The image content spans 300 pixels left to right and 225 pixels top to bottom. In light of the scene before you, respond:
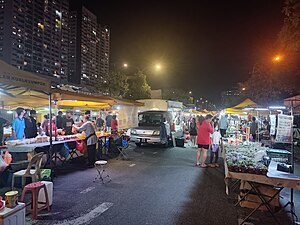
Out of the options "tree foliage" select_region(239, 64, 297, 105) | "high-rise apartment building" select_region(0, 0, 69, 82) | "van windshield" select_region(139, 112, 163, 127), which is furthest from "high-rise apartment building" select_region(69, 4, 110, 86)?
"van windshield" select_region(139, 112, 163, 127)

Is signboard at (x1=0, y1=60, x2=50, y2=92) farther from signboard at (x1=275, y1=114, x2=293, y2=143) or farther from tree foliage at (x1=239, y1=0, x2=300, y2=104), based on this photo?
tree foliage at (x1=239, y1=0, x2=300, y2=104)

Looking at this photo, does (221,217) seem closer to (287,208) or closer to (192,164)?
(287,208)

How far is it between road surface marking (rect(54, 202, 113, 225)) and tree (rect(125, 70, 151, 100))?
2429cm

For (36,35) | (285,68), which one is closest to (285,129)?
(285,68)

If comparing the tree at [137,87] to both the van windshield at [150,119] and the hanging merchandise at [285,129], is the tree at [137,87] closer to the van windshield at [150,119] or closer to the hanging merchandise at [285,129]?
the van windshield at [150,119]

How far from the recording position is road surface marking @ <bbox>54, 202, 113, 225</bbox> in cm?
403

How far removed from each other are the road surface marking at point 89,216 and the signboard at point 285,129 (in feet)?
16.2

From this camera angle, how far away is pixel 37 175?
5.06 meters

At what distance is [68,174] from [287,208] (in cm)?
600

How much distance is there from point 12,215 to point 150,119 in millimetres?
11644

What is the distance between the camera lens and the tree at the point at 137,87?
29.0 meters

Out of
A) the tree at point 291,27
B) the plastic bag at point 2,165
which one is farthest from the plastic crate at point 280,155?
the plastic bag at point 2,165

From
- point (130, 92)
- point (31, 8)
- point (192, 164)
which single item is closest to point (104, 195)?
point (192, 164)

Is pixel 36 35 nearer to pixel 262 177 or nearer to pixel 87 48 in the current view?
pixel 87 48
